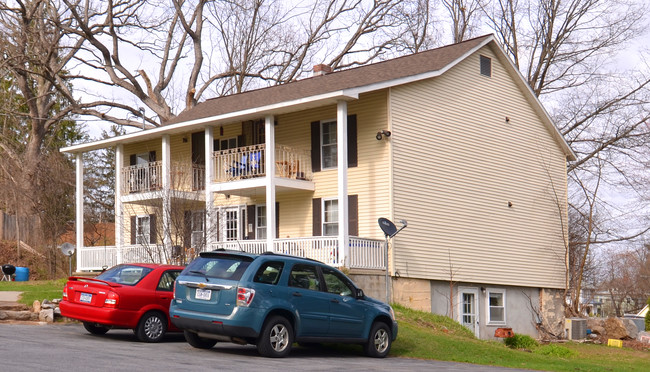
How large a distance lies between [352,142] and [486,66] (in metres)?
6.29

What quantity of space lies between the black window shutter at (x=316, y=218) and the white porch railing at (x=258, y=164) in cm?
77

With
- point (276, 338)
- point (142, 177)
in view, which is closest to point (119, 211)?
point (142, 177)

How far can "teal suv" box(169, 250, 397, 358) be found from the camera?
1312cm

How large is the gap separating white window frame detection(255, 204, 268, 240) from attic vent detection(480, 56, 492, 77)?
8.62 m

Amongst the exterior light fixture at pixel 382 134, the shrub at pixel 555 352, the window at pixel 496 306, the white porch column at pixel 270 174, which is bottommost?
the shrub at pixel 555 352

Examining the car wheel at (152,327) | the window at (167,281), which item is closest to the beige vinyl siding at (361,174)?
the window at (167,281)

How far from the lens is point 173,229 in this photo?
79.0 ft

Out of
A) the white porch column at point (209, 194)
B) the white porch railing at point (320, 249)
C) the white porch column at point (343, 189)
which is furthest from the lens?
the white porch column at point (209, 194)

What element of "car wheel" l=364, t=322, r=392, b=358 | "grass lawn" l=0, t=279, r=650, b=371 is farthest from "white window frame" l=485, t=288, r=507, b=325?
"car wheel" l=364, t=322, r=392, b=358

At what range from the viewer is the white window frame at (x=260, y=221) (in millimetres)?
27234

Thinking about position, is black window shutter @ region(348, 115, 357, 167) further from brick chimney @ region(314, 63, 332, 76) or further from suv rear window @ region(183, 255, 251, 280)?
suv rear window @ region(183, 255, 251, 280)

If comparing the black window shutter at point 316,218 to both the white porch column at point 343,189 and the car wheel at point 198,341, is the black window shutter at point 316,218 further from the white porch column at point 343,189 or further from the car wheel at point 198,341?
the car wheel at point 198,341

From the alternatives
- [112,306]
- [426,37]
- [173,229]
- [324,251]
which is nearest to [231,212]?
[173,229]

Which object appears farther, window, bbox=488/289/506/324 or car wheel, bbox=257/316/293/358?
window, bbox=488/289/506/324
